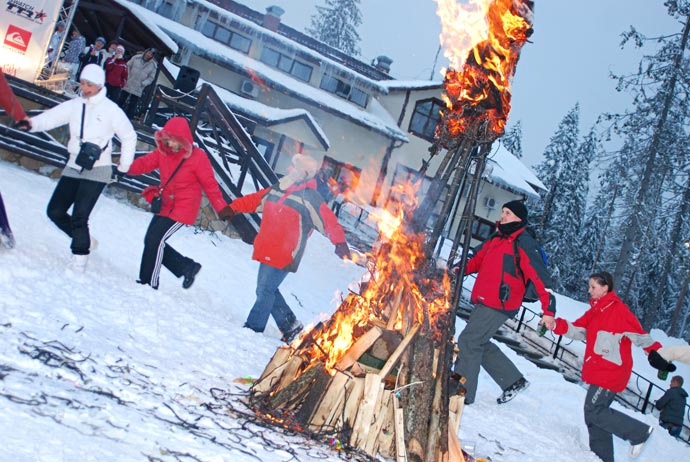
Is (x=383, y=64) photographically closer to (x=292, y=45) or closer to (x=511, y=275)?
(x=292, y=45)

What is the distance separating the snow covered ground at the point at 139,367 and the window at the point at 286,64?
1866 cm

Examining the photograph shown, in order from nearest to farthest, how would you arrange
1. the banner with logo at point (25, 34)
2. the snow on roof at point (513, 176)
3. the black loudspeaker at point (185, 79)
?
the banner with logo at point (25, 34) → the black loudspeaker at point (185, 79) → the snow on roof at point (513, 176)

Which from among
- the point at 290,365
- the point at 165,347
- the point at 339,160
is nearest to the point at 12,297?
the point at 165,347

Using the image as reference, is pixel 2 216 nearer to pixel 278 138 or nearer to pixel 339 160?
pixel 278 138

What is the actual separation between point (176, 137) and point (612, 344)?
4.96m

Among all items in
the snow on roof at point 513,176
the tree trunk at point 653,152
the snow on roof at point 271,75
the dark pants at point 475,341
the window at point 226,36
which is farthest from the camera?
the snow on roof at point 513,176

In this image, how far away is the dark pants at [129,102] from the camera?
45.1 feet

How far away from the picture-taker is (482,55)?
16.5 ft

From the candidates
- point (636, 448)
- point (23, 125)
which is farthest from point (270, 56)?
point (636, 448)

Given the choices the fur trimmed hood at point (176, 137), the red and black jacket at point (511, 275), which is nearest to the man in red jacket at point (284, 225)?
the fur trimmed hood at point (176, 137)

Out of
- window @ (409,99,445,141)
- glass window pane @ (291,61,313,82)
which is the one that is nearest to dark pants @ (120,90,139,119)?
glass window pane @ (291,61,313,82)

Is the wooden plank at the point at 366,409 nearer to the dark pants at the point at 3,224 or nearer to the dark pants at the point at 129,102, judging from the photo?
the dark pants at the point at 3,224

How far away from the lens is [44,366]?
11.5 feet

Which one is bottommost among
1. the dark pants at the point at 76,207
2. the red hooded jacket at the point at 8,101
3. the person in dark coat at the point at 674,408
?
the person in dark coat at the point at 674,408
